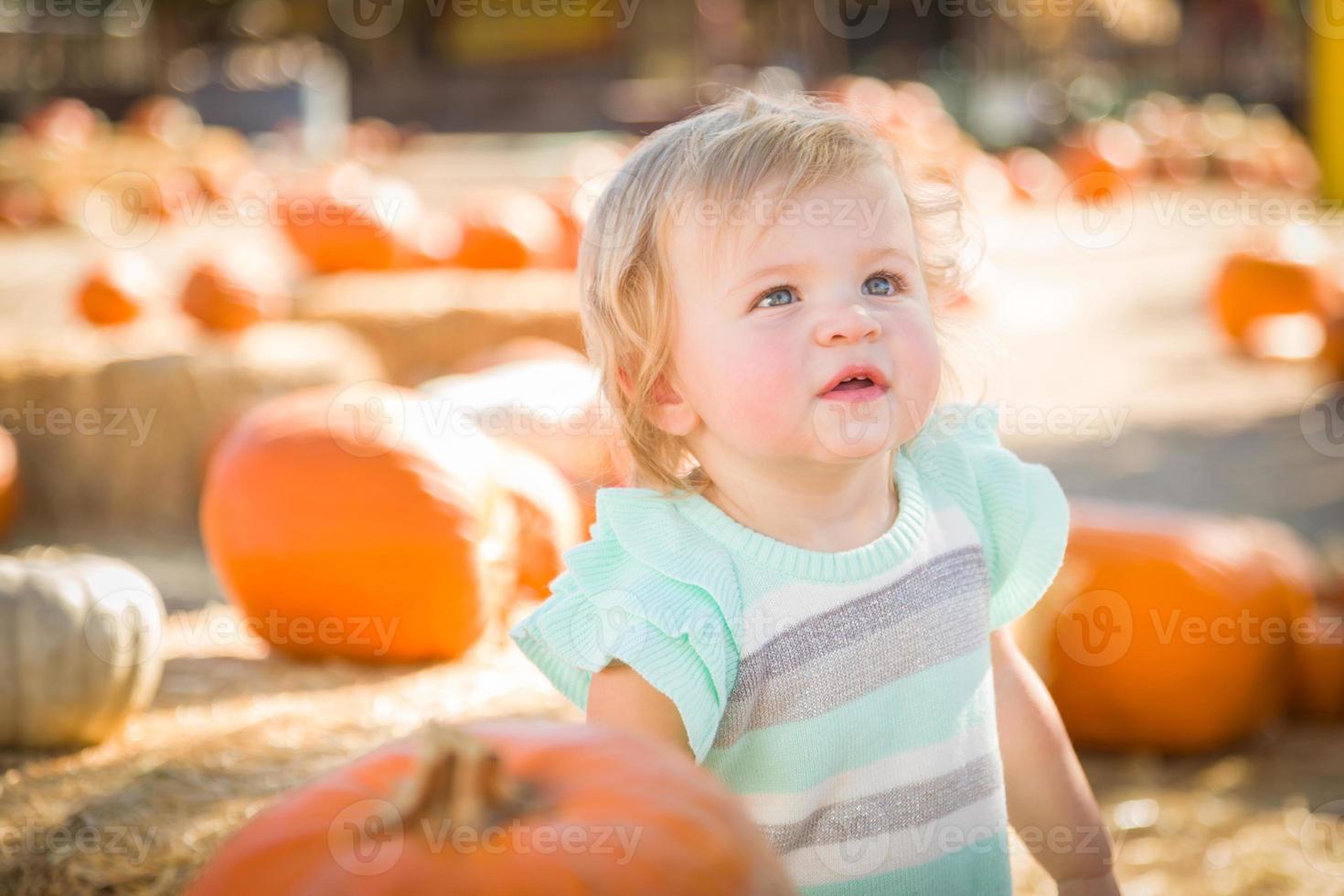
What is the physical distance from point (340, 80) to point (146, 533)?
1464 cm

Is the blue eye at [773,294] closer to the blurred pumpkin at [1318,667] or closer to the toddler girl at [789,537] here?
the toddler girl at [789,537]

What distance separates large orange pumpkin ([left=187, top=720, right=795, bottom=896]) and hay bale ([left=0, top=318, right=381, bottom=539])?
4246 millimetres

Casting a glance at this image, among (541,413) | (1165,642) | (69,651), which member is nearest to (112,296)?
(541,413)

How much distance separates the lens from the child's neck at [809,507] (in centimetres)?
168

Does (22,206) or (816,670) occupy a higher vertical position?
(816,670)

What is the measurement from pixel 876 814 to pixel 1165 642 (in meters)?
1.98

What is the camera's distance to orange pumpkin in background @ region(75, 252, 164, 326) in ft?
20.6

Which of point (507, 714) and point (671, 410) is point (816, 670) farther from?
point (507, 714)

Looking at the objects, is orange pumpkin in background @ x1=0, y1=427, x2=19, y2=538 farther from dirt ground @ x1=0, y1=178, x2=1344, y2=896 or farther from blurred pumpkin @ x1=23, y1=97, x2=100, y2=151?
blurred pumpkin @ x1=23, y1=97, x2=100, y2=151

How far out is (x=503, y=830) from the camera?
1067 millimetres

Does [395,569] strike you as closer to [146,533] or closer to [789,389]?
[789,389]

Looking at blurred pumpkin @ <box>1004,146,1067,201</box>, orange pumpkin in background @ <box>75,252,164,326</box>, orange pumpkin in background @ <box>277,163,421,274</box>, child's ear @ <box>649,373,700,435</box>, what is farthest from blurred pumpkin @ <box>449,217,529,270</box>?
blurred pumpkin @ <box>1004,146,1067,201</box>

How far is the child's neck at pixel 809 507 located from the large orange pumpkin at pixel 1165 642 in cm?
172

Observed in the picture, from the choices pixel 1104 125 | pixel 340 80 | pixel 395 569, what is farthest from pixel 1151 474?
pixel 340 80
